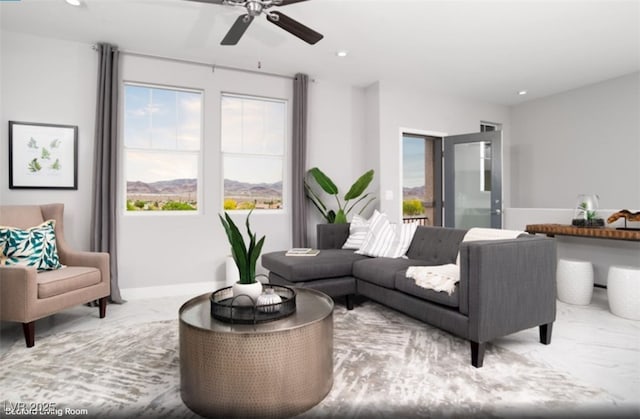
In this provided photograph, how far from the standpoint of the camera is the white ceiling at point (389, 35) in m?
2.98

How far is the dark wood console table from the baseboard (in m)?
3.79

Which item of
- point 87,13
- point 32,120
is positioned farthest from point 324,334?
point 32,120

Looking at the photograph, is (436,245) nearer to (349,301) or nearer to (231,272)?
(349,301)

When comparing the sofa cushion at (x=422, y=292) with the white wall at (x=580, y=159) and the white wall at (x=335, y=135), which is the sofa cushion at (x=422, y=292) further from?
the white wall at (x=580, y=159)

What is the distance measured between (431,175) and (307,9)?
13.5 ft

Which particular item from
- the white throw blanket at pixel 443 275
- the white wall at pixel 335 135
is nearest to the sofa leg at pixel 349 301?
the white throw blanket at pixel 443 275

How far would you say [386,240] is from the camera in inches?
139

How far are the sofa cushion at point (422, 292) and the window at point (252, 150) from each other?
2335mm

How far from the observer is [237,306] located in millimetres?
1813

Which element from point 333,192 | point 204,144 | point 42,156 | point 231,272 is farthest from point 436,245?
point 42,156

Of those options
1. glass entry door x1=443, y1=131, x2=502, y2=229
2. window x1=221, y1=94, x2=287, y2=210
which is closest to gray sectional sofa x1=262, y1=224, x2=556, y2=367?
window x1=221, y1=94, x2=287, y2=210

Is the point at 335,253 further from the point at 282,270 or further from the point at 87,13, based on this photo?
the point at 87,13

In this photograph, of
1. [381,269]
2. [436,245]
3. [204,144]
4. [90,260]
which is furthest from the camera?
[204,144]

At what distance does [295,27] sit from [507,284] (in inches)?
93.0
